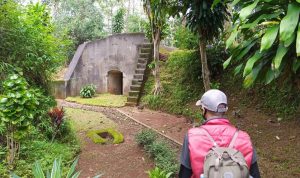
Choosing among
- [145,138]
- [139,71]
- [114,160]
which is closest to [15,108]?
[114,160]

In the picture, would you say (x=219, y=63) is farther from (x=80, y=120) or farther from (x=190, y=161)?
(x=190, y=161)

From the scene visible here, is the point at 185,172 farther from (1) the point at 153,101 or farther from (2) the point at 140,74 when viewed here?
(2) the point at 140,74

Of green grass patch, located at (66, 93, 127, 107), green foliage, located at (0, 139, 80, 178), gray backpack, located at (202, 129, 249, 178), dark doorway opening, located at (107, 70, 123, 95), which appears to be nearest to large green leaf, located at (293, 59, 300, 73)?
gray backpack, located at (202, 129, 249, 178)

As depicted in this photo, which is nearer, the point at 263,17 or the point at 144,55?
the point at 263,17

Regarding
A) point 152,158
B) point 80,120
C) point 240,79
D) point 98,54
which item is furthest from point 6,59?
point 98,54

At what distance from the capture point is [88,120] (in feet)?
25.2

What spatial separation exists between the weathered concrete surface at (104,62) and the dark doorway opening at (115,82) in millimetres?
160

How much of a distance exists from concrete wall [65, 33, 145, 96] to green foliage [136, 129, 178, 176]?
558 cm

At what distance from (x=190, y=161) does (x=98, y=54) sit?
9957 millimetres

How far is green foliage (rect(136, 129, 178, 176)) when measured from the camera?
4.58 meters

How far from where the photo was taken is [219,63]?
8.15 meters

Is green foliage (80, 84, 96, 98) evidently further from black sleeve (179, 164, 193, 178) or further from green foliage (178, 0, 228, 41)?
black sleeve (179, 164, 193, 178)

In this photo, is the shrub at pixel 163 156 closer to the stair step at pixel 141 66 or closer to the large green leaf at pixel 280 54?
the large green leaf at pixel 280 54

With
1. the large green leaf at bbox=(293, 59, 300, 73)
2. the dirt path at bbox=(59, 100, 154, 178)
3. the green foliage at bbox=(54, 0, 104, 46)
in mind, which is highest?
the green foliage at bbox=(54, 0, 104, 46)
